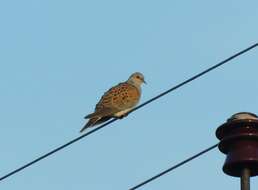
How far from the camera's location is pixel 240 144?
3447 mm

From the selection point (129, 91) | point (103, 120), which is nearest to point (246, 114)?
point (103, 120)

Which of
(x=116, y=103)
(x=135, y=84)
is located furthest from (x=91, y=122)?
(x=135, y=84)

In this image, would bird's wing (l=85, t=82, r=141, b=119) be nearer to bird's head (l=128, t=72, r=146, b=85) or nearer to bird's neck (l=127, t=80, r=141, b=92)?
bird's neck (l=127, t=80, r=141, b=92)

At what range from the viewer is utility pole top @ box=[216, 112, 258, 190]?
333cm

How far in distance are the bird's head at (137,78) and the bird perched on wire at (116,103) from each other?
0.10m

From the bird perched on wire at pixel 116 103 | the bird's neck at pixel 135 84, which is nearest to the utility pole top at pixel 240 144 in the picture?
the bird perched on wire at pixel 116 103

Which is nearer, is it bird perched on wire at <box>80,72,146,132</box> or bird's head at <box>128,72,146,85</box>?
bird perched on wire at <box>80,72,146,132</box>

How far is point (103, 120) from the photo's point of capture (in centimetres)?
980

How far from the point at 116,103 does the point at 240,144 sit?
672 centimetres

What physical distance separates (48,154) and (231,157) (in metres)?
2.13

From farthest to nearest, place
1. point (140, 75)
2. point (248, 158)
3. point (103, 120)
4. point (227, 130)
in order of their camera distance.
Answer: point (140, 75) < point (103, 120) < point (227, 130) < point (248, 158)

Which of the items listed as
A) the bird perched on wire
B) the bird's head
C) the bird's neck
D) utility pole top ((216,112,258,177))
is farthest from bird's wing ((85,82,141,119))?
utility pole top ((216,112,258,177))

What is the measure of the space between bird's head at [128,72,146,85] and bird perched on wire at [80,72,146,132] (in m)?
0.10

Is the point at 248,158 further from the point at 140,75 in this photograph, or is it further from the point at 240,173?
the point at 140,75
